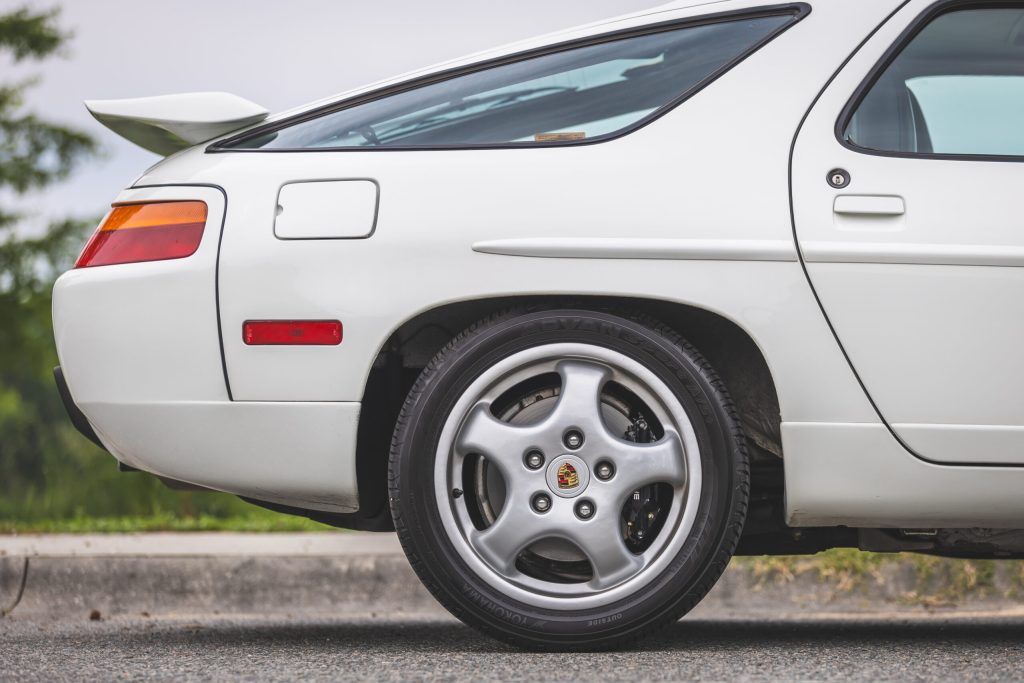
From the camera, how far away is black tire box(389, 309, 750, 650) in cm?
246

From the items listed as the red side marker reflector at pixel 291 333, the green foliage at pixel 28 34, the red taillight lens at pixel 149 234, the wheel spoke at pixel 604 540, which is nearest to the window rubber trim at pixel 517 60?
the red taillight lens at pixel 149 234

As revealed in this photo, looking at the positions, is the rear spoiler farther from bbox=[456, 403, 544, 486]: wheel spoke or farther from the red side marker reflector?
bbox=[456, 403, 544, 486]: wheel spoke

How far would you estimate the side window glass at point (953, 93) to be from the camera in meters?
2.60

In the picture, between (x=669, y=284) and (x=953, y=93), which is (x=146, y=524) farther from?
(x=953, y=93)

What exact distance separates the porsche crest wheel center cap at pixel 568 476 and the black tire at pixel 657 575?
0.84 ft

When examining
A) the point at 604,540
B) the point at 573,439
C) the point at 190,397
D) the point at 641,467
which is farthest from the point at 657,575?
the point at 190,397

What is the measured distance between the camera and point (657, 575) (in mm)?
2467

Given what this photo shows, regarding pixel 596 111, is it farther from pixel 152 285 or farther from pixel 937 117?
pixel 152 285

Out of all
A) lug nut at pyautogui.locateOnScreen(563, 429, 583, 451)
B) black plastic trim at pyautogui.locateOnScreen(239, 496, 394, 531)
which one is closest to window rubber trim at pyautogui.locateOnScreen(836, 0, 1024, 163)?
lug nut at pyautogui.locateOnScreen(563, 429, 583, 451)

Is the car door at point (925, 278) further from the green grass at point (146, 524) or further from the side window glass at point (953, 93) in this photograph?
the green grass at point (146, 524)

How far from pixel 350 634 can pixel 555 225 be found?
1.44 meters

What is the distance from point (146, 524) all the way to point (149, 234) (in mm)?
3579

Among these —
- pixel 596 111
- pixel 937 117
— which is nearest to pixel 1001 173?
pixel 937 117

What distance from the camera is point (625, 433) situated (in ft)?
8.37
